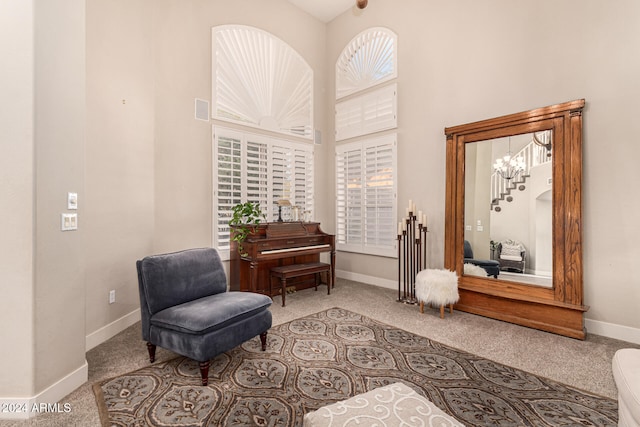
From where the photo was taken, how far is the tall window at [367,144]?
191 inches

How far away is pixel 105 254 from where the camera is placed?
298 centimetres

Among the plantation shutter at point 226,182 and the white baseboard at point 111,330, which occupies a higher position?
the plantation shutter at point 226,182

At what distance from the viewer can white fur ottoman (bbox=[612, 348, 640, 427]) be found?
129cm

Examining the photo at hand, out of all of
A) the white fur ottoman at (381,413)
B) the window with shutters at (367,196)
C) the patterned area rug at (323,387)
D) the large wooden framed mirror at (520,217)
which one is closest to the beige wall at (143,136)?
the patterned area rug at (323,387)

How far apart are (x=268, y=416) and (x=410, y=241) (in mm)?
3145

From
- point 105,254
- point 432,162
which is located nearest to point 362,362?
point 105,254

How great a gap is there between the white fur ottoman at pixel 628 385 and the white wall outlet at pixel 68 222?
319 centimetres

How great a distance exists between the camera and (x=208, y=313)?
225 cm

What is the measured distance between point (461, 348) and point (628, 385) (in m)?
1.47

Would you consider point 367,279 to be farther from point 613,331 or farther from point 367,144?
point 613,331

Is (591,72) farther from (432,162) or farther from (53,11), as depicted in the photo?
(53,11)

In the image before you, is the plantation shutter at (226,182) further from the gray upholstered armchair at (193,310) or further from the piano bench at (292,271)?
the gray upholstered armchair at (193,310)

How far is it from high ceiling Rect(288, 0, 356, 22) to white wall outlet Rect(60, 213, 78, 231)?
193 inches

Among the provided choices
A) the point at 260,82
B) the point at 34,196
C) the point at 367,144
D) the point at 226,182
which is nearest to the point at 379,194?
the point at 367,144
